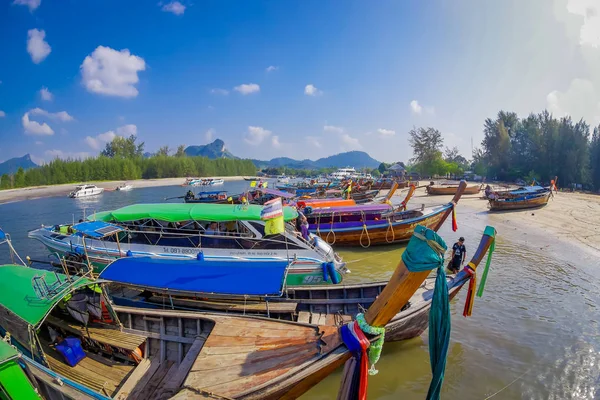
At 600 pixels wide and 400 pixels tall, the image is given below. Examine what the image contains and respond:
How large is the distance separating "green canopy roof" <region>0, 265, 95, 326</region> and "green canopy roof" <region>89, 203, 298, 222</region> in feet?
12.5

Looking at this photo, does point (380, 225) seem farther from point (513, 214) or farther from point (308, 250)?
point (513, 214)

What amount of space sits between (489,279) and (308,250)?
29.9 ft

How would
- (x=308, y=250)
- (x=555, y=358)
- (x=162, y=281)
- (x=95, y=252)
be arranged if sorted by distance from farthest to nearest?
(x=95, y=252) < (x=308, y=250) < (x=555, y=358) < (x=162, y=281)

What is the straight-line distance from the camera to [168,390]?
233 inches

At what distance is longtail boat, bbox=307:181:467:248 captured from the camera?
18266mm

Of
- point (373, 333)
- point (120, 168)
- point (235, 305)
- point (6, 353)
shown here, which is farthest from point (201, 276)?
point (120, 168)

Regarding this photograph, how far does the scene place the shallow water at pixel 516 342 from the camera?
738cm

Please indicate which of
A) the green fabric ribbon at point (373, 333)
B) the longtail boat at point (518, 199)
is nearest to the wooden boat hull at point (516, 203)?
the longtail boat at point (518, 199)

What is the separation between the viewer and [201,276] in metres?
8.18

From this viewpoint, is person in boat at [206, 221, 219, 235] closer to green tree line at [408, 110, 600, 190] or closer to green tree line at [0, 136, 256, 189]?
green tree line at [408, 110, 600, 190]

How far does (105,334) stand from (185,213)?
504cm

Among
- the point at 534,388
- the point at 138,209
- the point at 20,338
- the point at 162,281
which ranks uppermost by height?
the point at 138,209

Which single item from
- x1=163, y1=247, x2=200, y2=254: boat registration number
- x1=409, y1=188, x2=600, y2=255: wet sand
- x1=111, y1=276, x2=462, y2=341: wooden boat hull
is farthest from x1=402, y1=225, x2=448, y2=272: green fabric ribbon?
x1=409, y1=188, x2=600, y2=255: wet sand

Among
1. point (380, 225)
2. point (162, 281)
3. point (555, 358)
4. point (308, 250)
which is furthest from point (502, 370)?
point (380, 225)
